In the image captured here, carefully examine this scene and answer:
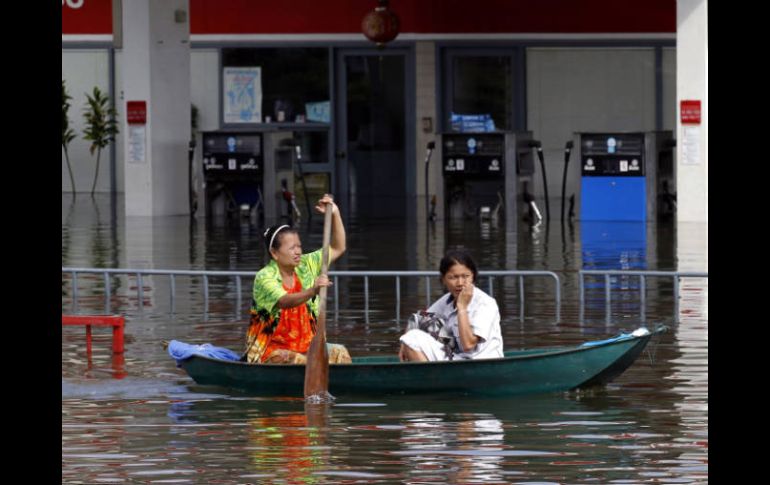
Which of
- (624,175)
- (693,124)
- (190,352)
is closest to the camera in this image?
(190,352)

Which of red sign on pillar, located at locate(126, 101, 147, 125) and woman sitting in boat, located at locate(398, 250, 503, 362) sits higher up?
red sign on pillar, located at locate(126, 101, 147, 125)

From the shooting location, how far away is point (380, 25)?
33.9 meters

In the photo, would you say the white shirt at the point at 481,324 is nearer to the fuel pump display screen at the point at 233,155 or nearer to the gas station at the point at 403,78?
the fuel pump display screen at the point at 233,155

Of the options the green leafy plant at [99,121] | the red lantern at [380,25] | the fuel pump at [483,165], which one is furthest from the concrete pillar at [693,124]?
the green leafy plant at [99,121]

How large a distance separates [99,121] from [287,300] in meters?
25.3

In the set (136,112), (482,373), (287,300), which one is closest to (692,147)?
(136,112)

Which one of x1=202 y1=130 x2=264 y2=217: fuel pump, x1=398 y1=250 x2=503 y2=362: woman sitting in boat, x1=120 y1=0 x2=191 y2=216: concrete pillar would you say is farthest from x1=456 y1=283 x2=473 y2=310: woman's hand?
x1=120 y1=0 x2=191 y2=216: concrete pillar

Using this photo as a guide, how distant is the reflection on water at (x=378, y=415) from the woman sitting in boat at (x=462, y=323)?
416 mm

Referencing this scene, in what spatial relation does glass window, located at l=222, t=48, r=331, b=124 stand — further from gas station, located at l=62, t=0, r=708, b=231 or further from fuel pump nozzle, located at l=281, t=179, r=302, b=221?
fuel pump nozzle, located at l=281, t=179, r=302, b=221

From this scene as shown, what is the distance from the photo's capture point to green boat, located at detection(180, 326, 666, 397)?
12.3 m

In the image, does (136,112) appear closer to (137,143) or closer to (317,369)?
(137,143)

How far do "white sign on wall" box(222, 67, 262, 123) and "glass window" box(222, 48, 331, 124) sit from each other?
10 centimetres

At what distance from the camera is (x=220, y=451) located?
34.8 ft

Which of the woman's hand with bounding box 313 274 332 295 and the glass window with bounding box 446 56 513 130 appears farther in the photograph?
the glass window with bounding box 446 56 513 130
